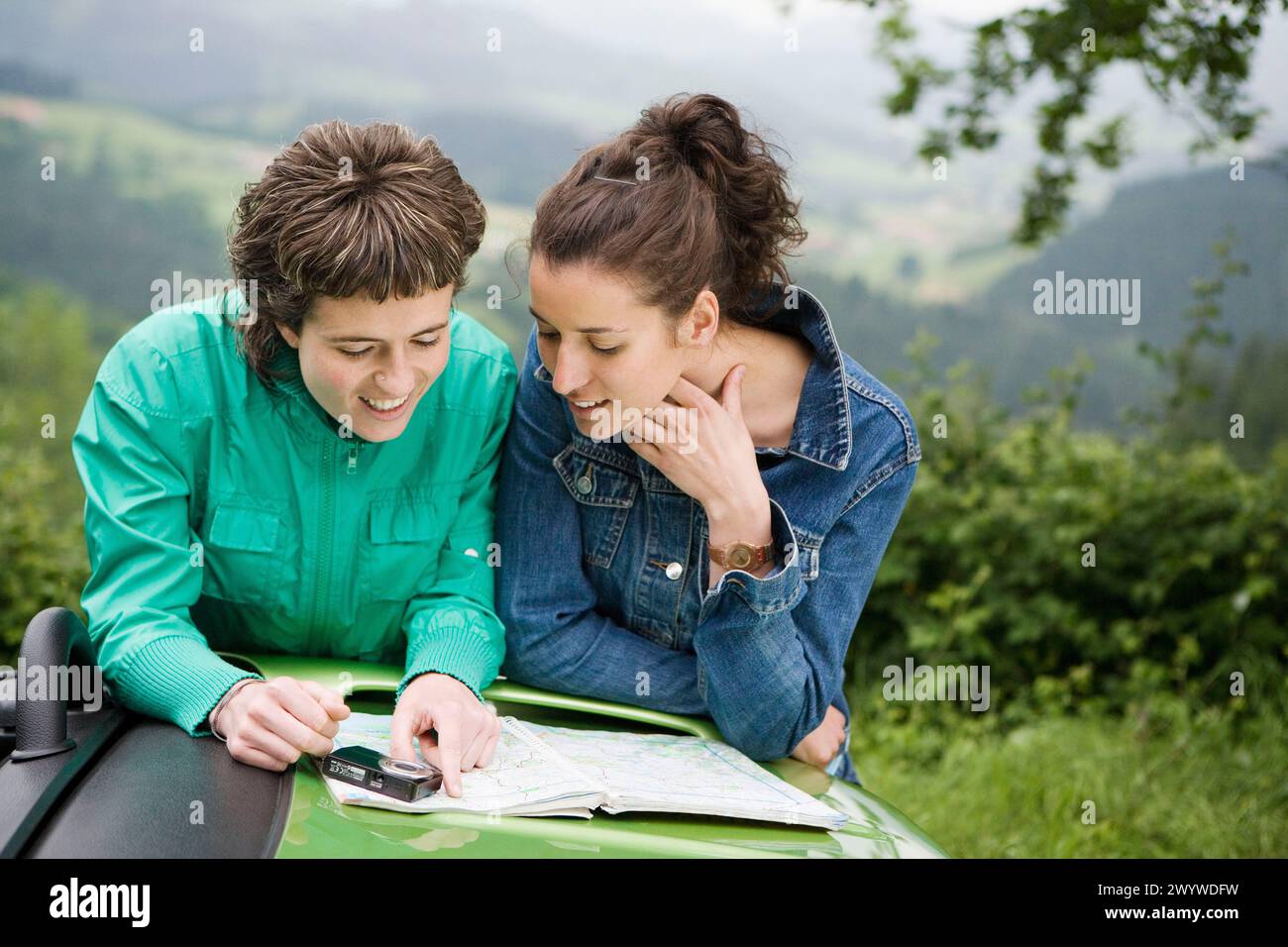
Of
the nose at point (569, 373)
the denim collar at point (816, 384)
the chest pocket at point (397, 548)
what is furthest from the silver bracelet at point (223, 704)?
the denim collar at point (816, 384)

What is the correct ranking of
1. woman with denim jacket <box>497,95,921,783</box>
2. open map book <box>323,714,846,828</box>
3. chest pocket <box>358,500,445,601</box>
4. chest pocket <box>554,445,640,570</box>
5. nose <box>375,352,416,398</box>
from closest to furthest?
open map book <box>323,714,846,828</box> < nose <box>375,352,416,398</box> < woman with denim jacket <box>497,95,921,783</box> < chest pocket <box>358,500,445,601</box> < chest pocket <box>554,445,640,570</box>

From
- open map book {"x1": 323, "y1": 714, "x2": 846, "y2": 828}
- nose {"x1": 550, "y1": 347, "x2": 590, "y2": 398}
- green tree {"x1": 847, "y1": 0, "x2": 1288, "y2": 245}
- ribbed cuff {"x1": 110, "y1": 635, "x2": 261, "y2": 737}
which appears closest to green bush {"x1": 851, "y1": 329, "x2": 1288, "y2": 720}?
green tree {"x1": 847, "y1": 0, "x2": 1288, "y2": 245}

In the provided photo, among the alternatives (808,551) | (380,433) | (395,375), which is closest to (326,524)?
(380,433)

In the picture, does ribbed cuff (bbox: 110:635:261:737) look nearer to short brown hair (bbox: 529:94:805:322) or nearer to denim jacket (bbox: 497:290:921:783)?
denim jacket (bbox: 497:290:921:783)

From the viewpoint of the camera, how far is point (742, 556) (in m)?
2.10

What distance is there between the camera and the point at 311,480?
208 centimetres

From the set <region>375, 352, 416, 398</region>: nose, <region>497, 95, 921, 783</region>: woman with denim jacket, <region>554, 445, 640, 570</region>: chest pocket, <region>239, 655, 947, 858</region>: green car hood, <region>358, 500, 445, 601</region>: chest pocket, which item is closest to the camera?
<region>239, 655, 947, 858</region>: green car hood

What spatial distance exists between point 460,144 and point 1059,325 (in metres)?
2.56

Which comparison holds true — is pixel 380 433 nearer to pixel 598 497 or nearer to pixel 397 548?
pixel 397 548

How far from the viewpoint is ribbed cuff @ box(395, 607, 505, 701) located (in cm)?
202

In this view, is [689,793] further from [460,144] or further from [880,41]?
[460,144]

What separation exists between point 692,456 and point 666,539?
0.80 feet
